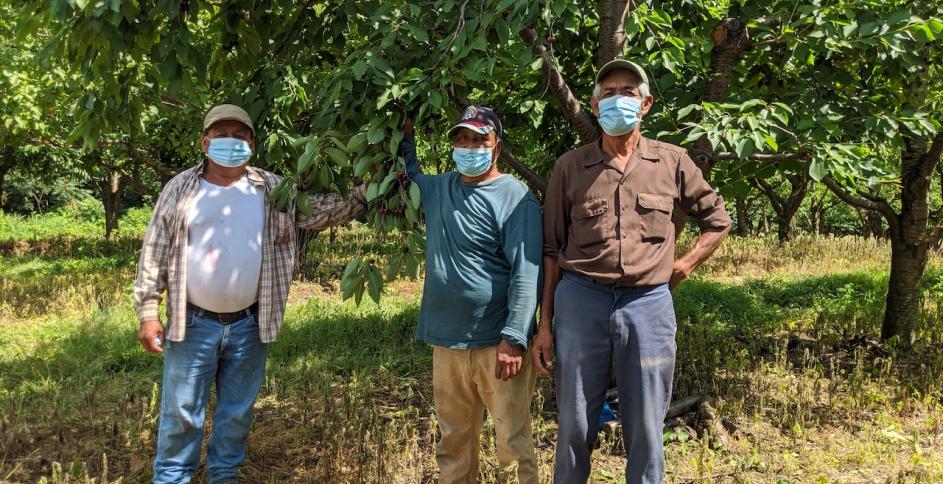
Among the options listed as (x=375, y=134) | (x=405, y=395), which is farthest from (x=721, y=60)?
(x=405, y=395)

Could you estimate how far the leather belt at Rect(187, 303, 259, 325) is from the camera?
3064 millimetres

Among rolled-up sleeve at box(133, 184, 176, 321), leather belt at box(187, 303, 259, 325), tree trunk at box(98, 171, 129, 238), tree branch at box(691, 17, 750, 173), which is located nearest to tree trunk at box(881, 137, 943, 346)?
tree branch at box(691, 17, 750, 173)

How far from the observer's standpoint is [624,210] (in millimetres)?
2547

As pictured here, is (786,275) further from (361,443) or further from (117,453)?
(117,453)

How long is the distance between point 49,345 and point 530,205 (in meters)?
6.05

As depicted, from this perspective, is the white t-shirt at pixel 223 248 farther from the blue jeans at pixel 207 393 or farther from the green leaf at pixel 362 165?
the green leaf at pixel 362 165

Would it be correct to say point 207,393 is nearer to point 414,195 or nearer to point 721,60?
point 414,195

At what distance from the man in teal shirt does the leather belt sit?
0.87m

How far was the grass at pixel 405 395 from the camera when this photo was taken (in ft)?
12.3

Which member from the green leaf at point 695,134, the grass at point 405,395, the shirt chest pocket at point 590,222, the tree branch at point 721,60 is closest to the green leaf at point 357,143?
the shirt chest pocket at point 590,222

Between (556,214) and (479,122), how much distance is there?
49 centimetres

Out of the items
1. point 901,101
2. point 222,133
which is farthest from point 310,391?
point 901,101

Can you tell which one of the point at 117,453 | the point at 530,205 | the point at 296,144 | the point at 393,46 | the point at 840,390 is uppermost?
the point at 393,46

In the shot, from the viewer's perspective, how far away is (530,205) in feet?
8.99
